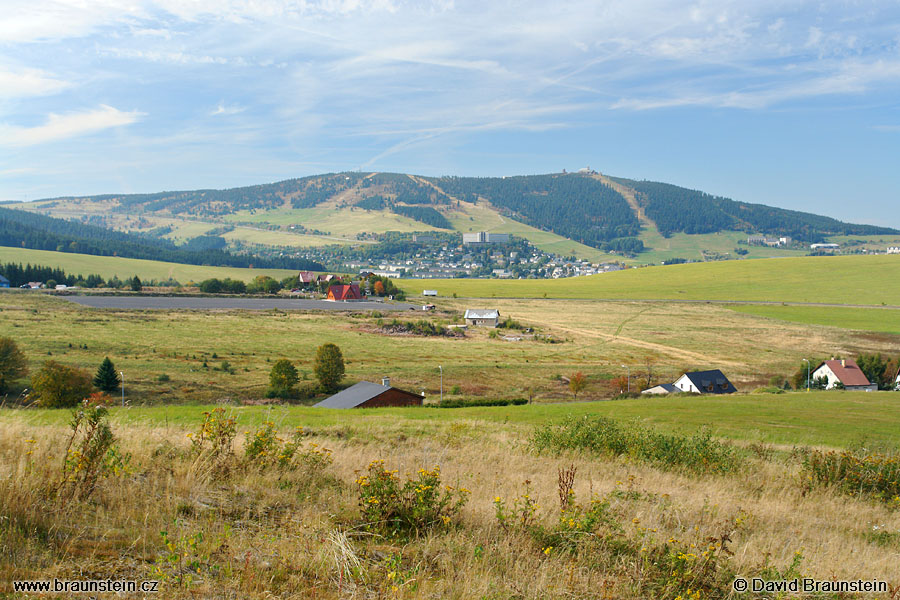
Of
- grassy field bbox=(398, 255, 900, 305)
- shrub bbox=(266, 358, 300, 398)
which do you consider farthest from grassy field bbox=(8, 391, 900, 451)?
grassy field bbox=(398, 255, 900, 305)

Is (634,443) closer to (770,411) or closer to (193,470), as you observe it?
(193,470)

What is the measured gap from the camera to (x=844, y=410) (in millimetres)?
22547

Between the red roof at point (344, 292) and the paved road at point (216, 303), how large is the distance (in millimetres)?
3925

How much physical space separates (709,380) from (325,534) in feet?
142

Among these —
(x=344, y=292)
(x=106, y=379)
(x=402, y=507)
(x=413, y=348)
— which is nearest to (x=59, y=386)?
(x=106, y=379)

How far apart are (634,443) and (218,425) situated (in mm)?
7978

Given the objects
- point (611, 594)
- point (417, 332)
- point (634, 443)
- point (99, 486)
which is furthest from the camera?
point (417, 332)

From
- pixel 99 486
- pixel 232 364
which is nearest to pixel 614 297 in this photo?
pixel 232 364

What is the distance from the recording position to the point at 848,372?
4394cm

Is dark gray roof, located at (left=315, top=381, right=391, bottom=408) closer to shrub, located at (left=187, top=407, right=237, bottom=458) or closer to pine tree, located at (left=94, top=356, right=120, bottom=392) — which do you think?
pine tree, located at (left=94, top=356, right=120, bottom=392)

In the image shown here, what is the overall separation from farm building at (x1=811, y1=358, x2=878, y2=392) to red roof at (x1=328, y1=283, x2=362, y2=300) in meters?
79.6

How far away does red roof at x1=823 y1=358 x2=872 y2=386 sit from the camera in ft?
140

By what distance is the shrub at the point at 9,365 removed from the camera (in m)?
30.9

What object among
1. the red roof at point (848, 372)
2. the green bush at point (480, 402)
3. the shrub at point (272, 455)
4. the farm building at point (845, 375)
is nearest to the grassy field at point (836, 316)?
the red roof at point (848, 372)
